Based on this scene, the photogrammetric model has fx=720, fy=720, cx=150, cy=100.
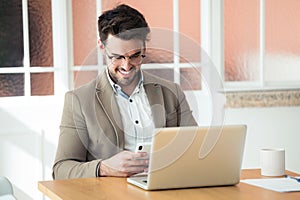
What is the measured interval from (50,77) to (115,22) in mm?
1743

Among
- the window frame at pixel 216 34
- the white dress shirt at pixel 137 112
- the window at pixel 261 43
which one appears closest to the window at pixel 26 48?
the window frame at pixel 216 34

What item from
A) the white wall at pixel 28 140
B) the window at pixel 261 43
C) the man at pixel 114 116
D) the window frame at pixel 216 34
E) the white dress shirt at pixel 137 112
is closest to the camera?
the man at pixel 114 116

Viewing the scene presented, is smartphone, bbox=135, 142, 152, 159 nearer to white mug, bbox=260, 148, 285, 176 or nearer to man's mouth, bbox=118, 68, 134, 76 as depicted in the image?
man's mouth, bbox=118, 68, 134, 76

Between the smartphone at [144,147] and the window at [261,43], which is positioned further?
the window at [261,43]

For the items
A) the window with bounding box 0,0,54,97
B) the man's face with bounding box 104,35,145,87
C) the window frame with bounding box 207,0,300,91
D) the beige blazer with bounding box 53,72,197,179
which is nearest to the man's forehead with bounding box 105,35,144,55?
the man's face with bounding box 104,35,145,87

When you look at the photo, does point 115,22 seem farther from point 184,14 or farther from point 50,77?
point 184,14

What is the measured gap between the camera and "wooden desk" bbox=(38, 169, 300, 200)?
239 cm

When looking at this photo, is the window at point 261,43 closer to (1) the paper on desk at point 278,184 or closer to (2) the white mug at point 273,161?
(2) the white mug at point 273,161

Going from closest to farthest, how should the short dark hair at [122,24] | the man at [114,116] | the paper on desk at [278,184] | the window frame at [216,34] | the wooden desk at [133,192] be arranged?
the wooden desk at [133,192]
the paper on desk at [278,184]
the short dark hair at [122,24]
the man at [114,116]
the window frame at [216,34]

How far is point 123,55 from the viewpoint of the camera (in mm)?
2557

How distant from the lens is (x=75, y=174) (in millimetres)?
2861

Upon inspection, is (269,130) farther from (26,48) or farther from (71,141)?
(71,141)

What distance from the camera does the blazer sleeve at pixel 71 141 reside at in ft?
9.53

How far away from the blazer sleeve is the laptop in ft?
1.34
